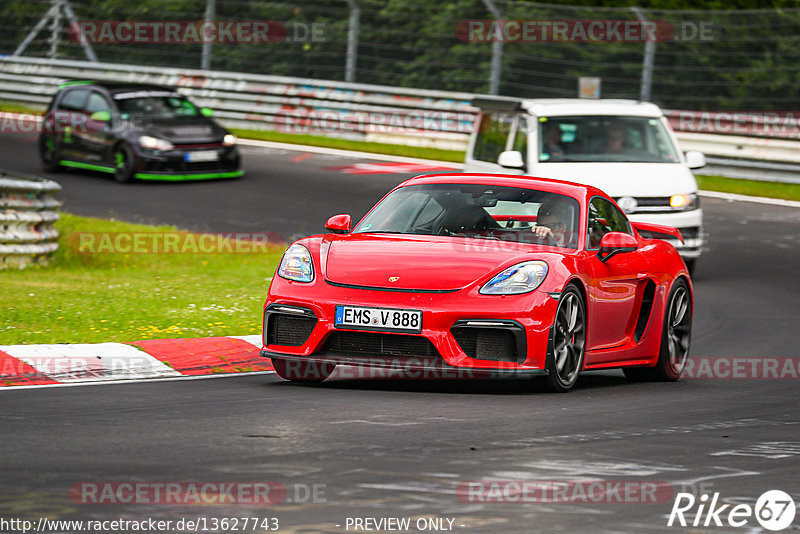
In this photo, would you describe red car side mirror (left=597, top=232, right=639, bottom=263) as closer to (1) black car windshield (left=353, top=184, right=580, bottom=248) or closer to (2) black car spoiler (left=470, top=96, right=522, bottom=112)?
(1) black car windshield (left=353, top=184, right=580, bottom=248)

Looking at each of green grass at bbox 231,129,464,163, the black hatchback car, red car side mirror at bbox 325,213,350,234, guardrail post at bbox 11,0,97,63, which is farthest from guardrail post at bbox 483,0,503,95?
red car side mirror at bbox 325,213,350,234

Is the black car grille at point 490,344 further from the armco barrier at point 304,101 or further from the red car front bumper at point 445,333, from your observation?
the armco barrier at point 304,101

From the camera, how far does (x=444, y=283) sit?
8.53m

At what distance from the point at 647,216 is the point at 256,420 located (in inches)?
334

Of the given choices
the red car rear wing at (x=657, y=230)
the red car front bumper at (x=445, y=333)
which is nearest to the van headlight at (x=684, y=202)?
the red car rear wing at (x=657, y=230)

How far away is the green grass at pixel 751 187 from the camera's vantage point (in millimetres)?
22688

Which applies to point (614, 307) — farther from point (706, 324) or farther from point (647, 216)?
point (647, 216)

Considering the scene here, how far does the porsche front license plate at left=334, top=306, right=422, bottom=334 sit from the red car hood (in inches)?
7.1

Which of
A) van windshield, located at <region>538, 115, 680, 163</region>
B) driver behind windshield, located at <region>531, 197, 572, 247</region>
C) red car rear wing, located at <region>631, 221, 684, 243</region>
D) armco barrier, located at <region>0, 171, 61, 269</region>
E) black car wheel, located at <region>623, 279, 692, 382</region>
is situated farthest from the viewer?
van windshield, located at <region>538, 115, 680, 163</region>

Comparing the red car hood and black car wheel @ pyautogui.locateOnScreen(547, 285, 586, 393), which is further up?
the red car hood

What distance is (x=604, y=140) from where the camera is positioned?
54.1 ft

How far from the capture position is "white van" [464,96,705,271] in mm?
15469

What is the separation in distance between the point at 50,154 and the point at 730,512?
65.1 ft

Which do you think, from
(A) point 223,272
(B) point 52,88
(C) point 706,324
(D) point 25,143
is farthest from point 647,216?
(B) point 52,88
